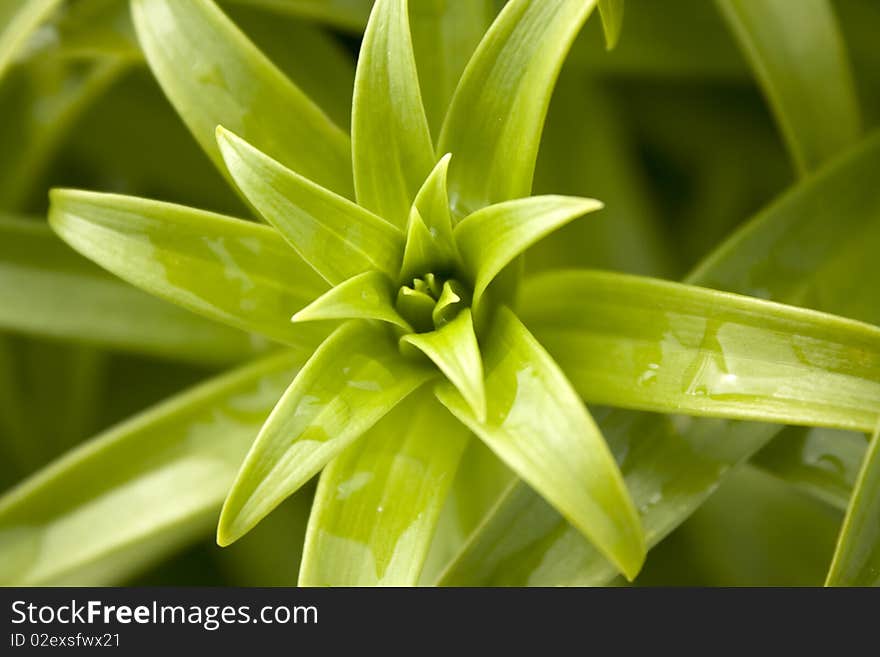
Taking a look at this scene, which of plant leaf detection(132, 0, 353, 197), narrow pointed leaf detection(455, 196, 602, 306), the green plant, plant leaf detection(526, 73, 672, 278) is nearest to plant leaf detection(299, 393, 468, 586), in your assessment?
the green plant

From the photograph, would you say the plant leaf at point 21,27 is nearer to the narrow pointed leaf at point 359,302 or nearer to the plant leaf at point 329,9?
the plant leaf at point 329,9

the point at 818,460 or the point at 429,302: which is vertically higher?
the point at 429,302

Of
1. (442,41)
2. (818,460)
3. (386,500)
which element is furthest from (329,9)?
(818,460)

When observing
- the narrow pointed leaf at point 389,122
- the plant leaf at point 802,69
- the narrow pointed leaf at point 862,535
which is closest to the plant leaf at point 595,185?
the plant leaf at point 802,69

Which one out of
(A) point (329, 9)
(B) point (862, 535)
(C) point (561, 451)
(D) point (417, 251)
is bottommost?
(B) point (862, 535)

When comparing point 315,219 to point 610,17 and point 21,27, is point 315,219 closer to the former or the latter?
point 610,17

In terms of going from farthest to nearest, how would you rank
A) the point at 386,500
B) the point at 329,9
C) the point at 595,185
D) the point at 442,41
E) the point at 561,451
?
the point at 595,185 < the point at 329,9 < the point at 442,41 < the point at 386,500 < the point at 561,451
